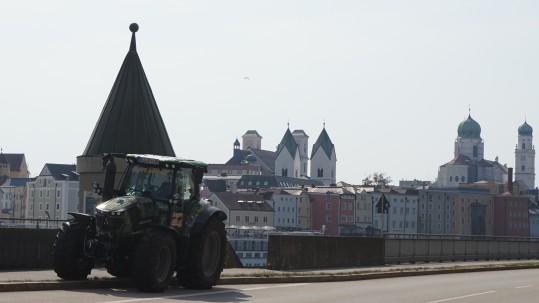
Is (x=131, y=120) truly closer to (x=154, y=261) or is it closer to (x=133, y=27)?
(x=133, y=27)

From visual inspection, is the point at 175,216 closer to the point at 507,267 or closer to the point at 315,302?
the point at 315,302

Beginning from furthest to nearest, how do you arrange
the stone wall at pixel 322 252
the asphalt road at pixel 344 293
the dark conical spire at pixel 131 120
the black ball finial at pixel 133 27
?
the black ball finial at pixel 133 27 < the dark conical spire at pixel 131 120 < the stone wall at pixel 322 252 < the asphalt road at pixel 344 293

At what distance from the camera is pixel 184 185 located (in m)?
22.8

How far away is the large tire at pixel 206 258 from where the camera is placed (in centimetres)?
2238

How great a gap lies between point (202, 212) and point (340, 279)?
23.6 ft

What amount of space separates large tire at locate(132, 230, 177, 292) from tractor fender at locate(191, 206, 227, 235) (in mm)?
975

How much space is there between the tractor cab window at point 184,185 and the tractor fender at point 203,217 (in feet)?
1.28

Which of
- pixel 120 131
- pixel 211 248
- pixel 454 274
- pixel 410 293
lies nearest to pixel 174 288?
pixel 211 248

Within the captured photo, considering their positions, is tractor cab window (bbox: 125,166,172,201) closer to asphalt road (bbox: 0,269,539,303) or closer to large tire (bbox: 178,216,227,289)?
large tire (bbox: 178,216,227,289)

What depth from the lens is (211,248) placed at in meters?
23.1

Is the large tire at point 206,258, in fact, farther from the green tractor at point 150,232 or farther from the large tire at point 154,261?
the large tire at point 154,261

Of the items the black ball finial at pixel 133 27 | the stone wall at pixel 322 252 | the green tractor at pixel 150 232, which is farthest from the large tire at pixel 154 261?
the black ball finial at pixel 133 27

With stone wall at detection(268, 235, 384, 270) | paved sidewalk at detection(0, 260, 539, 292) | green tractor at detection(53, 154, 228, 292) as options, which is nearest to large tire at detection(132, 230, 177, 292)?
green tractor at detection(53, 154, 228, 292)

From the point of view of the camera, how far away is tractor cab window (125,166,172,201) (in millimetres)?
22344
